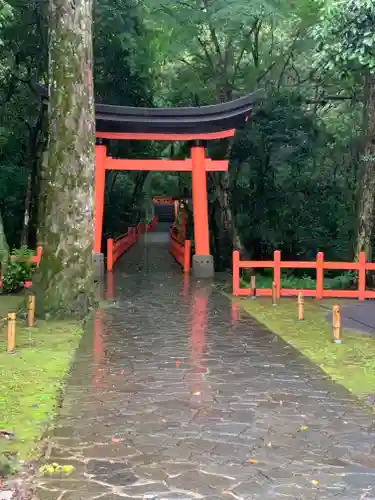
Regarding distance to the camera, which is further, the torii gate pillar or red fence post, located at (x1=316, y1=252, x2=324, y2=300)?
the torii gate pillar

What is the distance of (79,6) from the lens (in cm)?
1132

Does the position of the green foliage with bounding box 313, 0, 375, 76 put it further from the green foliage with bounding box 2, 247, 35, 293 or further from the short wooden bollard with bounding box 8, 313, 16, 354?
the green foliage with bounding box 2, 247, 35, 293

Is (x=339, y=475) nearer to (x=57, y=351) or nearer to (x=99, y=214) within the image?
(x=57, y=351)

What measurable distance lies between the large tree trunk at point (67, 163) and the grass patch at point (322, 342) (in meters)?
3.80

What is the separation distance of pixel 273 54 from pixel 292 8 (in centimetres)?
402

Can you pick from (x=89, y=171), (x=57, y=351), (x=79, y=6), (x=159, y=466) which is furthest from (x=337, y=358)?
(x=79, y=6)

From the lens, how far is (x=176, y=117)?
64.5 feet

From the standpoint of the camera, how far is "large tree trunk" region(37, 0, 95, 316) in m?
11.4

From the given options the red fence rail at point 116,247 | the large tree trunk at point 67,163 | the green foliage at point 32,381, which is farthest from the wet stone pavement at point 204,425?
the red fence rail at point 116,247

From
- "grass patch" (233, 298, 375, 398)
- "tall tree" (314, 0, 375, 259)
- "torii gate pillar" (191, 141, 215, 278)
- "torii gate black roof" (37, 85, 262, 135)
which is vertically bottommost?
"grass patch" (233, 298, 375, 398)

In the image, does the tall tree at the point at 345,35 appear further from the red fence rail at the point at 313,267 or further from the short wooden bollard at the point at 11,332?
the short wooden bollard at the point at 11,332

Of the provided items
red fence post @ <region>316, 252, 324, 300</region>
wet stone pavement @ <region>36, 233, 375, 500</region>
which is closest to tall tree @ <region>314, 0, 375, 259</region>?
wet stone pavement @ <region>36, 233, 375, 500</region>

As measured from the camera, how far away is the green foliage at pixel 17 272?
51.1 feet

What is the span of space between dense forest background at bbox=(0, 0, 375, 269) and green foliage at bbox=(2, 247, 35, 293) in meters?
5.73
